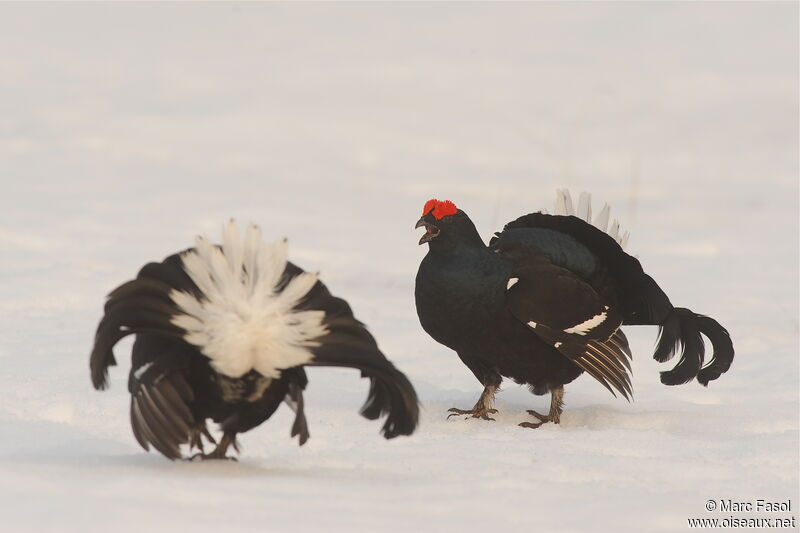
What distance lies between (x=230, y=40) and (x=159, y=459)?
42.9 feet

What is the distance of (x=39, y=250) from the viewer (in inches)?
368

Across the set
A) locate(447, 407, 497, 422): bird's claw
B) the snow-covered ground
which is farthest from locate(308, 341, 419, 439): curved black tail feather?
locate(447, 407, 497, 422): bird's claw

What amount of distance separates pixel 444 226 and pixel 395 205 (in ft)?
20.9

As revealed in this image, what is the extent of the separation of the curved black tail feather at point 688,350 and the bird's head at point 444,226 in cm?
119

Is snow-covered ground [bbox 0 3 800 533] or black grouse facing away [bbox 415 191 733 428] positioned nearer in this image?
snow-covered ground [bbox 0 3 800 533]

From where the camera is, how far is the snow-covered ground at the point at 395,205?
418 centimetres

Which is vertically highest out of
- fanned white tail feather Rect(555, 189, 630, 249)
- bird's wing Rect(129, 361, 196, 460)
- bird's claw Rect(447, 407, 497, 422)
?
fanned white tail feather Rect(555, 189, 630, 249)

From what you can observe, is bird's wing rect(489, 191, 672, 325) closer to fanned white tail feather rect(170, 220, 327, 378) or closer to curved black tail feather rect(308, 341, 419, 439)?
curved black tail feather rect(308, 341, 419, 439)

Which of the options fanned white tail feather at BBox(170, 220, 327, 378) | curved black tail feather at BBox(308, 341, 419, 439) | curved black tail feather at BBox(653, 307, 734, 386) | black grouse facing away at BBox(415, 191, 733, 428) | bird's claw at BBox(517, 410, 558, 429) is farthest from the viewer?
curved black tail feather at BBox(653, 307, 734, 386)

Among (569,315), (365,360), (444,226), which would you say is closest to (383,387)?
(365,360)

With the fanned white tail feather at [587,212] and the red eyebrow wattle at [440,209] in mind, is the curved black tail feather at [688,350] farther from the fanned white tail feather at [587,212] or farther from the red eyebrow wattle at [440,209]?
the red eyebrow wattle at [440,209]

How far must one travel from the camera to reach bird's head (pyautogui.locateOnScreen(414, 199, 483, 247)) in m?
5.86

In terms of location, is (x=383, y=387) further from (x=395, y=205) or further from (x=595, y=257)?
(x=395, y=205)

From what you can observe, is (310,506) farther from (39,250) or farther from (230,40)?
(230,40)
